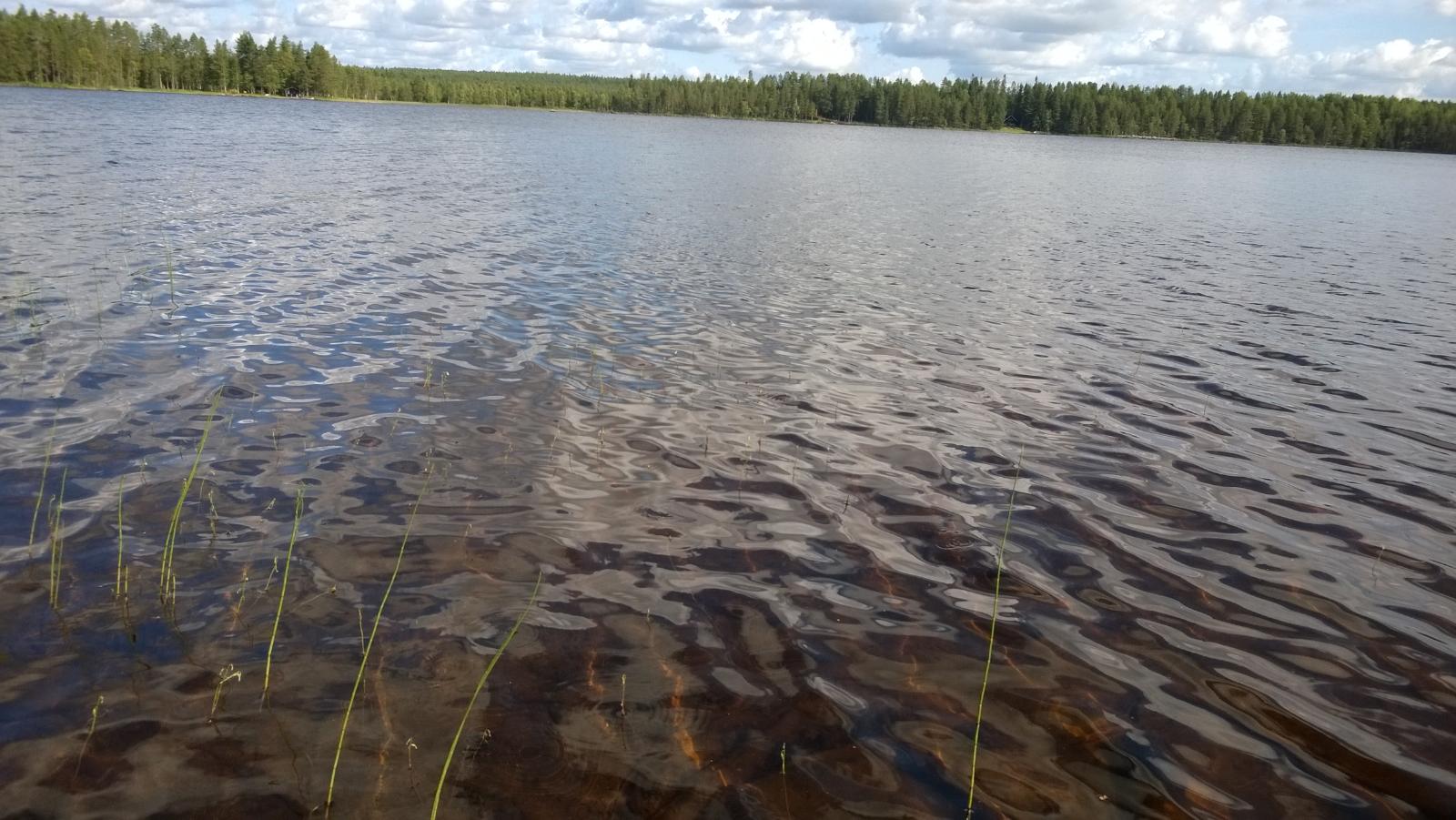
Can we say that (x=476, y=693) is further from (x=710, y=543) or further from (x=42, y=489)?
(x=42, y=489)

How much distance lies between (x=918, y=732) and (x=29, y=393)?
1186 centimetres

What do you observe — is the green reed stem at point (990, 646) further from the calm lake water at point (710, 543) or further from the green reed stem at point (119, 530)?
the green reed stem at point (119, 530)

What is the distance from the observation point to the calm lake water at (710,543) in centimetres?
579

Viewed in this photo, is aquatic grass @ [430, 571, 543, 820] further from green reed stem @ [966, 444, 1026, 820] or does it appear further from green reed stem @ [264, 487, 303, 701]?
green reed stem @ [966, 444, 1026, 820]

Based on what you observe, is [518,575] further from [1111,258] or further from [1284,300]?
[1111,258]

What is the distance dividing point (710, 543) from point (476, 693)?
120 inches

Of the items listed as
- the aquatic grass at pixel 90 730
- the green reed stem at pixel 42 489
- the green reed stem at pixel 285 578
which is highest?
the green reed stem at pixel 42 489

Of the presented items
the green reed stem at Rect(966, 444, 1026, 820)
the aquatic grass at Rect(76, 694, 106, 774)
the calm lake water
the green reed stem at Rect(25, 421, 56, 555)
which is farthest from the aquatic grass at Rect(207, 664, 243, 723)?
the green reed stem at Rect(966, 444, 1026, 820)

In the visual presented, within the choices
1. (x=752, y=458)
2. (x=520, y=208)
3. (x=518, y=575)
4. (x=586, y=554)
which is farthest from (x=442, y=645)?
(x=520, y=208)

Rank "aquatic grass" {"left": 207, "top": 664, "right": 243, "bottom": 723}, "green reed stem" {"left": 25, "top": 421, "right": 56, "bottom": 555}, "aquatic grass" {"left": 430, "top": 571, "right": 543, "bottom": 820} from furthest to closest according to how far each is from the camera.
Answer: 1. "green reed stem" {"left": 25, "top": 421, "right": 56, "bottom": 555}
2. "aquatic grass" {"left": 207, "top": 664, "right": 243, "bottom": 723}
3. "aquatic grass" {"left": 430, "top": 571, "right": 543, "bottom": 820}

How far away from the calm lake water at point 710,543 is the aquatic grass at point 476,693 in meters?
0.09

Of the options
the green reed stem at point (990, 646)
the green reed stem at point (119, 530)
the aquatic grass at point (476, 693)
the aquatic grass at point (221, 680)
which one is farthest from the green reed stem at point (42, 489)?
the green reed stem at point (990, 646)

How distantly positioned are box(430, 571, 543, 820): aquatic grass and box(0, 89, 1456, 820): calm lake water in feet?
0.30

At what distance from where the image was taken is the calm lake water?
5.79 meters
